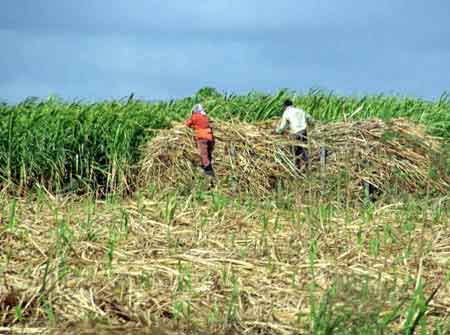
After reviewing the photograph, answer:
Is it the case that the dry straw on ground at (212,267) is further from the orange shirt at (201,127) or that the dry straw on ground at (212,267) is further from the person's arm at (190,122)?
the person's arm at (190,122)

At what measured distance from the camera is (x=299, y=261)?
25.0ft

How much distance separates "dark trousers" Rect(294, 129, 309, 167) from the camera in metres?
14.9

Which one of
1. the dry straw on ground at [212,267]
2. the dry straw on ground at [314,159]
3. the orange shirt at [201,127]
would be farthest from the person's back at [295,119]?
the dry straw on ground at [212,267]

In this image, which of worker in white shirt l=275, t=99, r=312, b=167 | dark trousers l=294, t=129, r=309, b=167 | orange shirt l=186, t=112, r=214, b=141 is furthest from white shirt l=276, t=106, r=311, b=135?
orange shirt l=186, t=112, r=214, b=141

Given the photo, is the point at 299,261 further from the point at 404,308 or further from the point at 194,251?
the point at 404,308

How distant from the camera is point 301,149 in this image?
1503 centimetres

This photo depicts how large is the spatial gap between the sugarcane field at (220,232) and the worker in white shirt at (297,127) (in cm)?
3

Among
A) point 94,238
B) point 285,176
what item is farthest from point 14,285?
point 285,176

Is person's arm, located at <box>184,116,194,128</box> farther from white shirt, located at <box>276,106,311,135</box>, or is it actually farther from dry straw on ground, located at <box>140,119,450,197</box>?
white shirt, located at <box>276,106,311,135</box>

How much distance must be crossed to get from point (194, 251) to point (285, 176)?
7.23 metres

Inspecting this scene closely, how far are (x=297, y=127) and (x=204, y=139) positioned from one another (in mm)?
1635

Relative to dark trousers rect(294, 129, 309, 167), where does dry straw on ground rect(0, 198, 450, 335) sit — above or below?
below

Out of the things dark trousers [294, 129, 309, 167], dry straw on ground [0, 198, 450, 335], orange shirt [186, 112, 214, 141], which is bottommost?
dry straw on ground [0, 198, 450, 335]

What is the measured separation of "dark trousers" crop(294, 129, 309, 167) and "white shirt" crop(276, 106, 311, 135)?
103 mm
